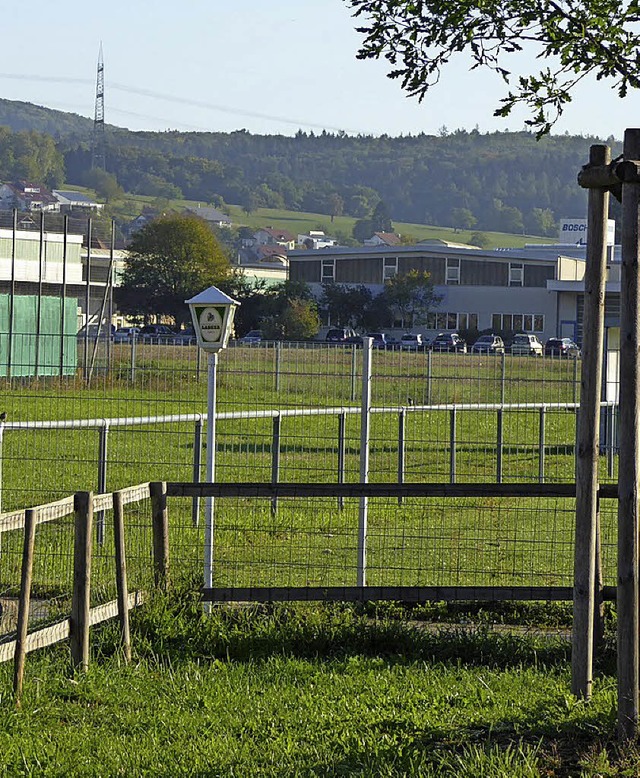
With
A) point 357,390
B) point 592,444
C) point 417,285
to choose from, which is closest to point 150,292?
point 417,285

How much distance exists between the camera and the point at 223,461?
749 inches

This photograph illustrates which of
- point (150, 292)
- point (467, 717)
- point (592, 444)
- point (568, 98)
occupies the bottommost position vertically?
point (467, 717)

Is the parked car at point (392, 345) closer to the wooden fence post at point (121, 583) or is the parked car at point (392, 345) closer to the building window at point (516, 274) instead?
the wooden fence post at point (121, 583)

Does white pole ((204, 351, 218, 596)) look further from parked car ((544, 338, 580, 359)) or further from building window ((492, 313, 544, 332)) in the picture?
building window ((492, 313, 544, 332))

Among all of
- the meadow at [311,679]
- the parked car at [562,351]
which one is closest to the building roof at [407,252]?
the parked car at [562,351]

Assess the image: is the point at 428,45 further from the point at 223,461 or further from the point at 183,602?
the point at 223,461

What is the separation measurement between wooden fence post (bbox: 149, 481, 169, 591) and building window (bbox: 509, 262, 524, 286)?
287 ft

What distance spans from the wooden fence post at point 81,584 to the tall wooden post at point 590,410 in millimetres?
2826

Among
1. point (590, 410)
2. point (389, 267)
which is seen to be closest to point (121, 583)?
point (590, 410)

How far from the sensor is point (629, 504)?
578cm

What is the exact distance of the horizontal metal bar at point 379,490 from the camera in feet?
27.7

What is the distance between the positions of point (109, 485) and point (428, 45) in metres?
9.99

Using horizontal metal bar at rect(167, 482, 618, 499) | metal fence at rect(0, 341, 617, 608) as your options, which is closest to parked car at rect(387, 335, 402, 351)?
metal fence at rect(0, 341, 617, 608)

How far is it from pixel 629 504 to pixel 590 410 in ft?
2.03
